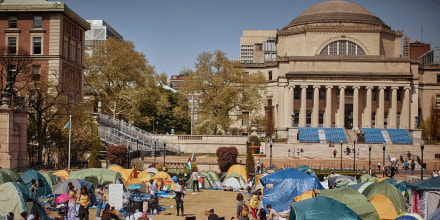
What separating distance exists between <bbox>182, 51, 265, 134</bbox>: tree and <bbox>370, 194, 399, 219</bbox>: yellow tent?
47.5 metres

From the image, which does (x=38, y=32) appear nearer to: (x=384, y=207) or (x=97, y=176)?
(x=97, y=176)

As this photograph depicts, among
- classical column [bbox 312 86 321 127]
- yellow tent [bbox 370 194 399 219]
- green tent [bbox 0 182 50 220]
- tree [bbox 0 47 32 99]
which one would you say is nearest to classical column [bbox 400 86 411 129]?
classical column [bbox 312 86 321 127]

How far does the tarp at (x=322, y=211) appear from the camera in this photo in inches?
764

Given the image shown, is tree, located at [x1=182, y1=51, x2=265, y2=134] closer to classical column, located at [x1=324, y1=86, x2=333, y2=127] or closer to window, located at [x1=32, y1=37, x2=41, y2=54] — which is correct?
classical column, located at [x1=324, y1=86, x2=333, y2=127]

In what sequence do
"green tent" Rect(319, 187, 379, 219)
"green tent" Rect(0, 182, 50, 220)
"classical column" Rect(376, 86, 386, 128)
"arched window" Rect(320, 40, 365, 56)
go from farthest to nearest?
"arched window" Rect(320, 40, 365, 56) < "classical column" Rect(376, 86, 386, 128) < "green tent" Rect(0, 182, 50, 220) < "green tent" Rect(319, 187, 379, 219)

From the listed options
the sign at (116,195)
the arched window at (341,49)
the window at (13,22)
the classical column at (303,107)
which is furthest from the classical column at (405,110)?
the sign at (116,195)

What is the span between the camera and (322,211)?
19516 millimetres

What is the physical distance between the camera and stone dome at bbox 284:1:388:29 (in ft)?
307

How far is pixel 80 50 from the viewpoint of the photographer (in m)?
66.3

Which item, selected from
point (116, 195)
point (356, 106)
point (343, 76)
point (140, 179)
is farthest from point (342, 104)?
point (116, 195)

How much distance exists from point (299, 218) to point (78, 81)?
4988 cm

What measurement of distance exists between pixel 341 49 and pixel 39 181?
2709 inches

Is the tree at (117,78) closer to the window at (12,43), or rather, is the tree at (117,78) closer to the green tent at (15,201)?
the window at (12,43)

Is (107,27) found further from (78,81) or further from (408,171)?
(408,171)
